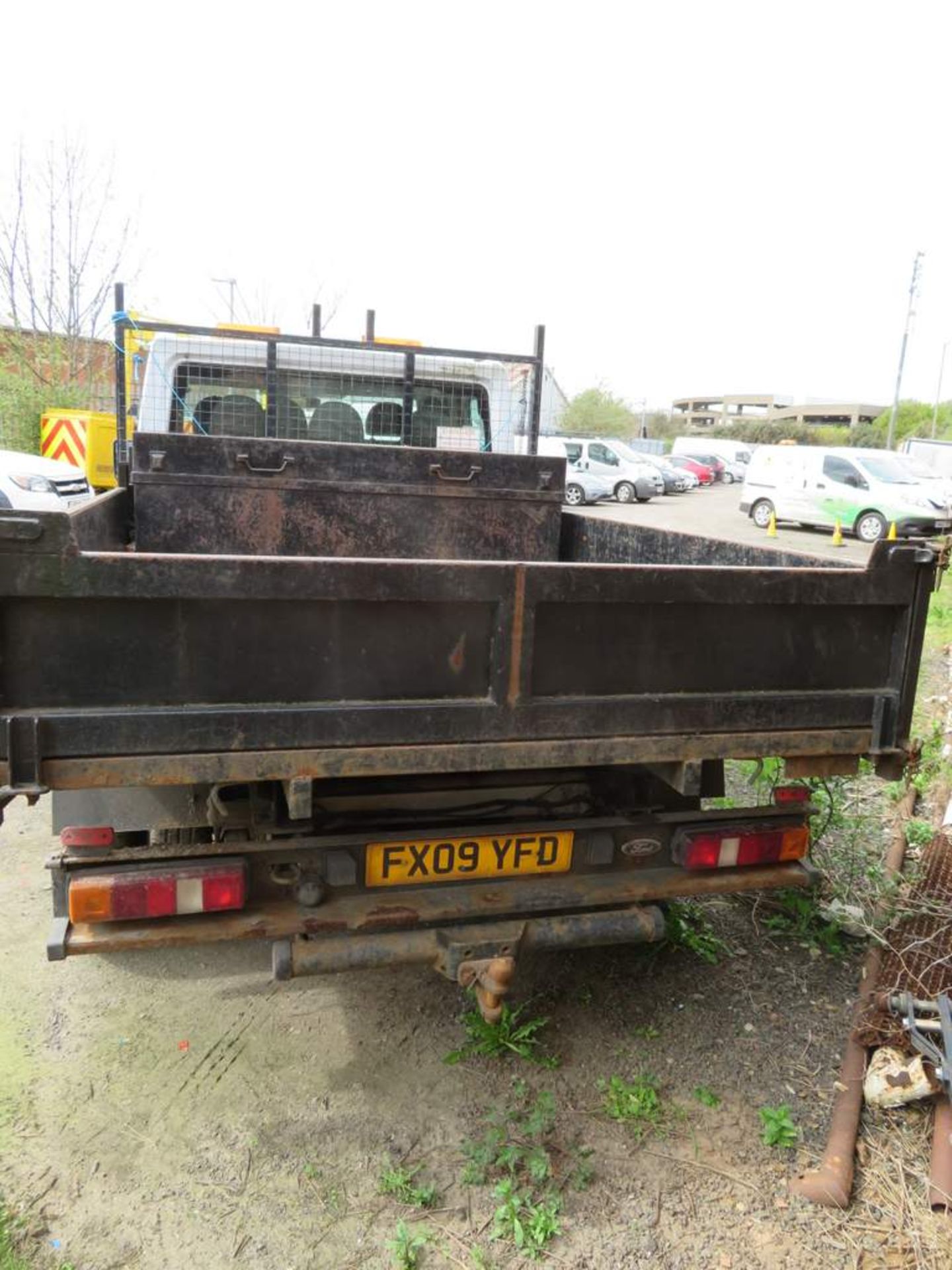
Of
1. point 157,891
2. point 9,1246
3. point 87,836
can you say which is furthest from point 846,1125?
point 87,836

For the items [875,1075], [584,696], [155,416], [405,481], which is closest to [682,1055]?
[875,1075]

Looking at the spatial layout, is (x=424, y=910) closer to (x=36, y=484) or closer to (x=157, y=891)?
(x=157, y=891)

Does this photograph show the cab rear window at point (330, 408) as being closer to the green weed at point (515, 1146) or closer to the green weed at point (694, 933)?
the green weed at point (694, 933)

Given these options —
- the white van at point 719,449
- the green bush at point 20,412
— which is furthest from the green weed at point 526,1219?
the white van at point 719,449

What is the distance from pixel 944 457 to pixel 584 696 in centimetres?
2995

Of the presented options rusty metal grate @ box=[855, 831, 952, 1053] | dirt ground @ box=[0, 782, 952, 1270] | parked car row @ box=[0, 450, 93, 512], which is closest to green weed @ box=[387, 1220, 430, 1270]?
dirt ground @ box=[0, 782, 952, 1270]

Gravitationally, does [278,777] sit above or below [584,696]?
below

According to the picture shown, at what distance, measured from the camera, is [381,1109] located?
2.73 metres

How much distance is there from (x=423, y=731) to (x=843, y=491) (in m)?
18.6

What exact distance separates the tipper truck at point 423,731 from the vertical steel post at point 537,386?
2.82 m

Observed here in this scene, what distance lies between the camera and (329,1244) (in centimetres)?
226

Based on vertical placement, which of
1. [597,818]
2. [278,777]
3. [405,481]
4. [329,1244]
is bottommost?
[329,1244]

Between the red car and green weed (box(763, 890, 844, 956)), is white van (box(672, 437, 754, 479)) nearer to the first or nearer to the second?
the red car

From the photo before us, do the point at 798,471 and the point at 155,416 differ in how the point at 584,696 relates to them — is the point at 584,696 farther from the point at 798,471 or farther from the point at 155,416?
the point at 798,471
